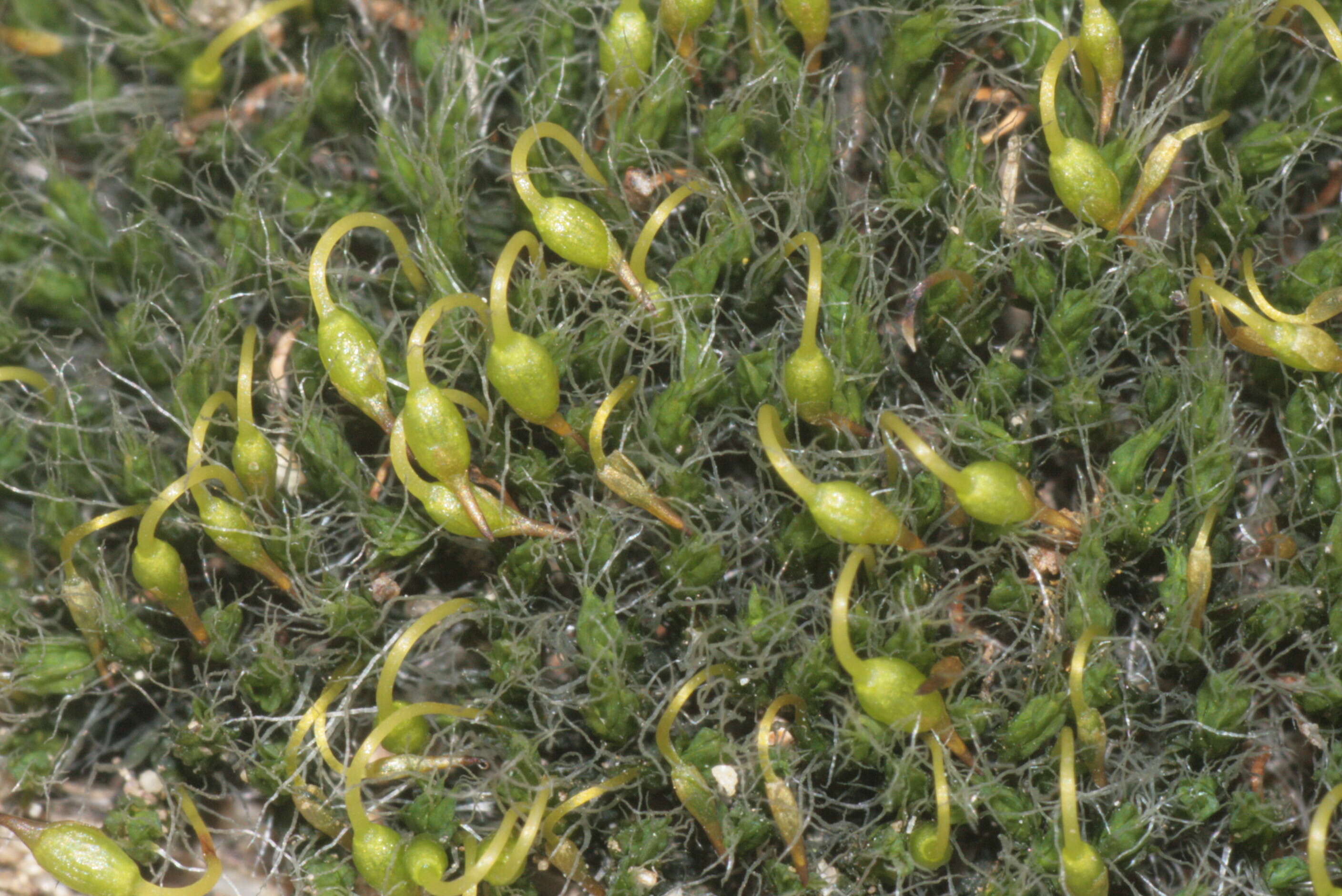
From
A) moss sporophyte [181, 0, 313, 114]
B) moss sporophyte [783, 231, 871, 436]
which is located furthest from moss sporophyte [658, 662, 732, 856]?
moss sporophyte [181, 0, 313, 114]

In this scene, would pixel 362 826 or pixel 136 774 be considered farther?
pixel 136 774

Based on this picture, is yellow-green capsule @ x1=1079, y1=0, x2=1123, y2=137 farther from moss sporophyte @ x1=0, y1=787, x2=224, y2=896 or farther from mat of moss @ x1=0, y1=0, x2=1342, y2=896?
moss sporophyte @ x1=0, y1=787, x2=224, y2=896

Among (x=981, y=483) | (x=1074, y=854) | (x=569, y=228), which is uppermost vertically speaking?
(x=569, y=228)

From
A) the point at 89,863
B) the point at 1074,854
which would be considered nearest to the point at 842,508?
the point at 1074,854

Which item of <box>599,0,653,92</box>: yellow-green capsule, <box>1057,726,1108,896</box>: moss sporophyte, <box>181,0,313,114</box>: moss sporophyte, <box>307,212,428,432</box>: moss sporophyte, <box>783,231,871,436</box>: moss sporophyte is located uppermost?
<box>181,0,313,114</box>: moss sporophyte

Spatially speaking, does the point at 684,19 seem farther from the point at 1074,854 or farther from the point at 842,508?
the point at 1074,854

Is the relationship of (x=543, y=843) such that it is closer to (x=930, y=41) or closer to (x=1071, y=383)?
(x=1071, y=383)

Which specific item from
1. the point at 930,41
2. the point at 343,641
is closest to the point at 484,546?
the point at 343,641

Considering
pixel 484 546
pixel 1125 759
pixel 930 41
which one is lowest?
pixel 1125 759

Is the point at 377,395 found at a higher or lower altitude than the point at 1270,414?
higher
